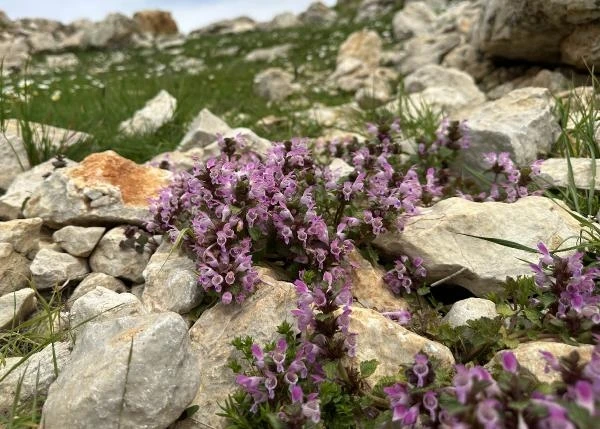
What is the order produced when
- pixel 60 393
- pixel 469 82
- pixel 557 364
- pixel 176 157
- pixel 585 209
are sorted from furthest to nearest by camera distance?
1. pixel 469 82
2. pixel 176 157
3. pixel 585 209
4. pixel 60 393
5. pixel 557 364

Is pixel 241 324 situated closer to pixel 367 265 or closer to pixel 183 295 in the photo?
pixel 183 295

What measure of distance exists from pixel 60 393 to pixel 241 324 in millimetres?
1039

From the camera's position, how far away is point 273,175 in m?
3.77

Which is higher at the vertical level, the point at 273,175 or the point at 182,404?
the point at 273,175

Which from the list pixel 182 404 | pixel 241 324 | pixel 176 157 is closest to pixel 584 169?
pixel 241 324

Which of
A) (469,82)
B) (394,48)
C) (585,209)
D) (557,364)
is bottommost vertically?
(394,48)

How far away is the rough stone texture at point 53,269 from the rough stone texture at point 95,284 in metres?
0.13

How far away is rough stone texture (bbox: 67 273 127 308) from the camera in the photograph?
4.01m

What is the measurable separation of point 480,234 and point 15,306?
3.27 metres

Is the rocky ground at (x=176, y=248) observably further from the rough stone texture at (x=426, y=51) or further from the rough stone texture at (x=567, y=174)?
the rough stone texture at (x=426, y=51)

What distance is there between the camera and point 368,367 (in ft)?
9.14

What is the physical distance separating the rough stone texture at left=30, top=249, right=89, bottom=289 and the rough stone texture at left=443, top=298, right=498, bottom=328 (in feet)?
9.30

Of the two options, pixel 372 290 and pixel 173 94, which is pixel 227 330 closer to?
pixel 372 290

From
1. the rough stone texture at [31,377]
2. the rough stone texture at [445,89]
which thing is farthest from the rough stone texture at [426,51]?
the rough stone texture at [31,377]
